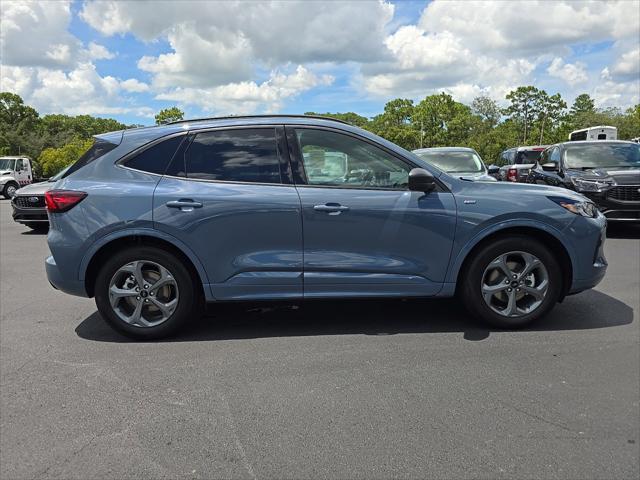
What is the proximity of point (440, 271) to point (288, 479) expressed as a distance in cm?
230

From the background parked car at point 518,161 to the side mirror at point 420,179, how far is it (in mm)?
11757

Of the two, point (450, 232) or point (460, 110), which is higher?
point (460, 110)

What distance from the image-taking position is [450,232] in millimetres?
4148

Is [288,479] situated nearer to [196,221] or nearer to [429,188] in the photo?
[196,221]

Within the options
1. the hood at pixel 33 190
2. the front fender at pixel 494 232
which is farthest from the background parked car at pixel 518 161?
the hood at pixel 33 190

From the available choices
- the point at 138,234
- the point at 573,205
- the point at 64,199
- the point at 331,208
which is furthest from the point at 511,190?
the point at 64,199

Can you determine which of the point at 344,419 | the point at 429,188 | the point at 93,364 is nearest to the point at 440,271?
the point at 429,188

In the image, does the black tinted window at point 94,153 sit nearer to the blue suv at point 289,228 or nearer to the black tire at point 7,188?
the blue suv at point 289,228

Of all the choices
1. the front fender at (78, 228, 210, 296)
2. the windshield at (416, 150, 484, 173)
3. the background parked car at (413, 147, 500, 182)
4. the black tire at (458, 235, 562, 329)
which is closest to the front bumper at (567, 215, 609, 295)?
the black tire at (458, 235, 562, 329)

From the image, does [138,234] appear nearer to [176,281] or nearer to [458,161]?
[176,281]

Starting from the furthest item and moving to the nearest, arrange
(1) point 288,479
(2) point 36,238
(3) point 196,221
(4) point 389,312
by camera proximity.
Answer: (2) point 36,238, (4) point 389,312, (3) point 196,221, (1) point 288,479

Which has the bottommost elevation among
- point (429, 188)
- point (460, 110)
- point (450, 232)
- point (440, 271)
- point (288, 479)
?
point (288, 479)

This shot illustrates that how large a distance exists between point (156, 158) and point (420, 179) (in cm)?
216

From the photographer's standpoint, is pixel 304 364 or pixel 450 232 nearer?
pixel 304 364
